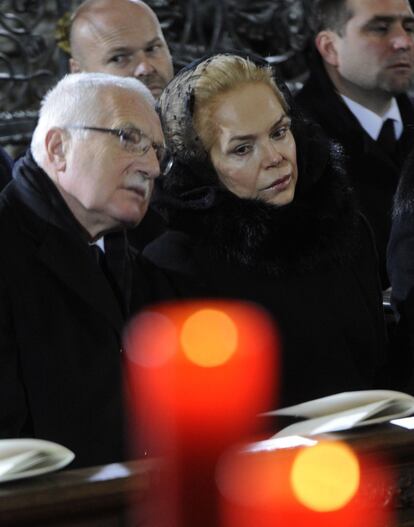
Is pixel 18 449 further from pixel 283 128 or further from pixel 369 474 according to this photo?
pixel 283 128

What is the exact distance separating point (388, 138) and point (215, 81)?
1.59m

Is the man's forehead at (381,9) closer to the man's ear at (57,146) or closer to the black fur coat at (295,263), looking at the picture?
the black fur coat at (295,263)

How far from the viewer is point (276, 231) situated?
2.80 m

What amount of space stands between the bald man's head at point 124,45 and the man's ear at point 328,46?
29.6 inches

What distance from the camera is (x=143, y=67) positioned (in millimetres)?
3822

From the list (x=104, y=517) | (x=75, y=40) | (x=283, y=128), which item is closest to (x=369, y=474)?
(x=104, y=517)

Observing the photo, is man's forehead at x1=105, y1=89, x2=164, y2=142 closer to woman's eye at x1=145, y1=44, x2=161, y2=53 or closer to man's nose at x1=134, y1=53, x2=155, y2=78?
man's nose at x1=134, y1=53, x2=155, y2=78

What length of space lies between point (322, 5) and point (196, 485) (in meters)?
3.15

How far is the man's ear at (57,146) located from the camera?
2.55 m

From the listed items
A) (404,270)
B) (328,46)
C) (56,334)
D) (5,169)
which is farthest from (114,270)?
(328,46)

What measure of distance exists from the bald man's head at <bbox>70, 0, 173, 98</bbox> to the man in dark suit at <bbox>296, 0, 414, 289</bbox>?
0.62 meters

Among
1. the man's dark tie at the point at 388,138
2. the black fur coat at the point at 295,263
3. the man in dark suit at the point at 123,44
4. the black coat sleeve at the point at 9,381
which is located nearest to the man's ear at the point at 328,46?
the man's dark tie at the point at 388,138

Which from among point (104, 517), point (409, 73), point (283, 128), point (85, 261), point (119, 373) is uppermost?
point (409, 73)

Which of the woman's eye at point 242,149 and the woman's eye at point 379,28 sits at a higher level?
the woman's eye at point 379,28
